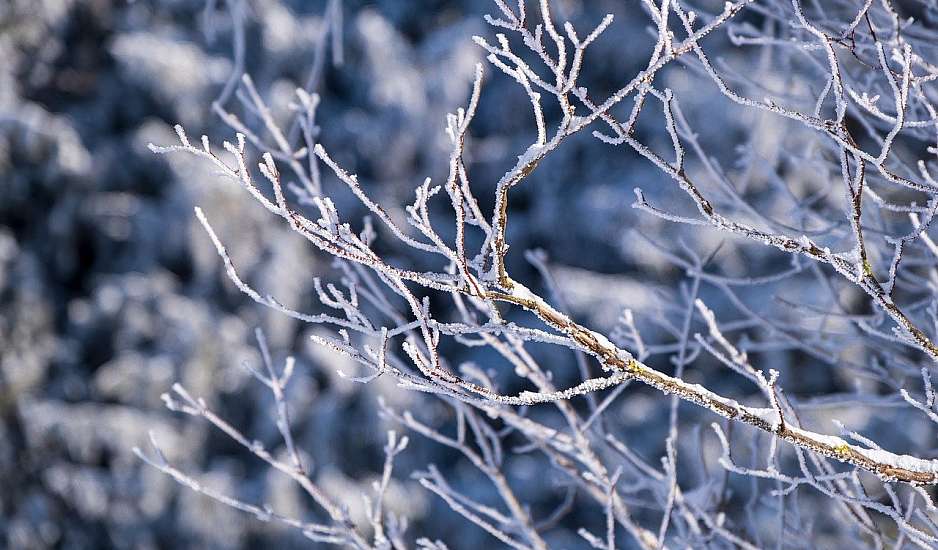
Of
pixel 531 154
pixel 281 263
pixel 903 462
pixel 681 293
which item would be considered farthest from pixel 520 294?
pixel 281 263

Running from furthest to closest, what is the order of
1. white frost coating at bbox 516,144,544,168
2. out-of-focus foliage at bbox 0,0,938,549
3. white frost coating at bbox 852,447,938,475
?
out-of-focus foliage at bbox 0,0,938,549 → white frost coating at bbox 852,447,938,475 → white frost coating at bbox 516,144,544,168

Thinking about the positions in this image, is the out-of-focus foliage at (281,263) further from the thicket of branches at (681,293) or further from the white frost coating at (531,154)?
the white frost coating at (531,154)

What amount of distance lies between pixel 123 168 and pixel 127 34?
819 mm

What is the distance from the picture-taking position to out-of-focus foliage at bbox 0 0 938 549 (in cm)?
496

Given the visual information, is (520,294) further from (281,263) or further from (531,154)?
(281,263)

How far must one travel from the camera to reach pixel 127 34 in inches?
217

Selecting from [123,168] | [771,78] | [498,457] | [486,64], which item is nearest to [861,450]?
[498,457]

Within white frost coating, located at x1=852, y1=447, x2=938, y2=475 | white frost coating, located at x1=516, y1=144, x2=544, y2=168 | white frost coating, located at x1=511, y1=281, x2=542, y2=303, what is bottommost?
white frost coating, located at x1=511, y1=281, x2=542, y2=303

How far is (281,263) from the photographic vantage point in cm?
540

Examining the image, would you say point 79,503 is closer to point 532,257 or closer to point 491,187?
point 491,187

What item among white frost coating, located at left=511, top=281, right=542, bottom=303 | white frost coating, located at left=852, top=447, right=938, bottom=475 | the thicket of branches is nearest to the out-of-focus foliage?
the thicket of branches

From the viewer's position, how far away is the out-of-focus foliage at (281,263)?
4961 millimetres

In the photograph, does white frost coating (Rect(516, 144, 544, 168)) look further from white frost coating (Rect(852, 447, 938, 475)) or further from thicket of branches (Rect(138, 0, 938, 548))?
white frost coating (Rect(852, 447, 938, 475))

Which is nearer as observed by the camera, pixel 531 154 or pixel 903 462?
pixel 531 154
